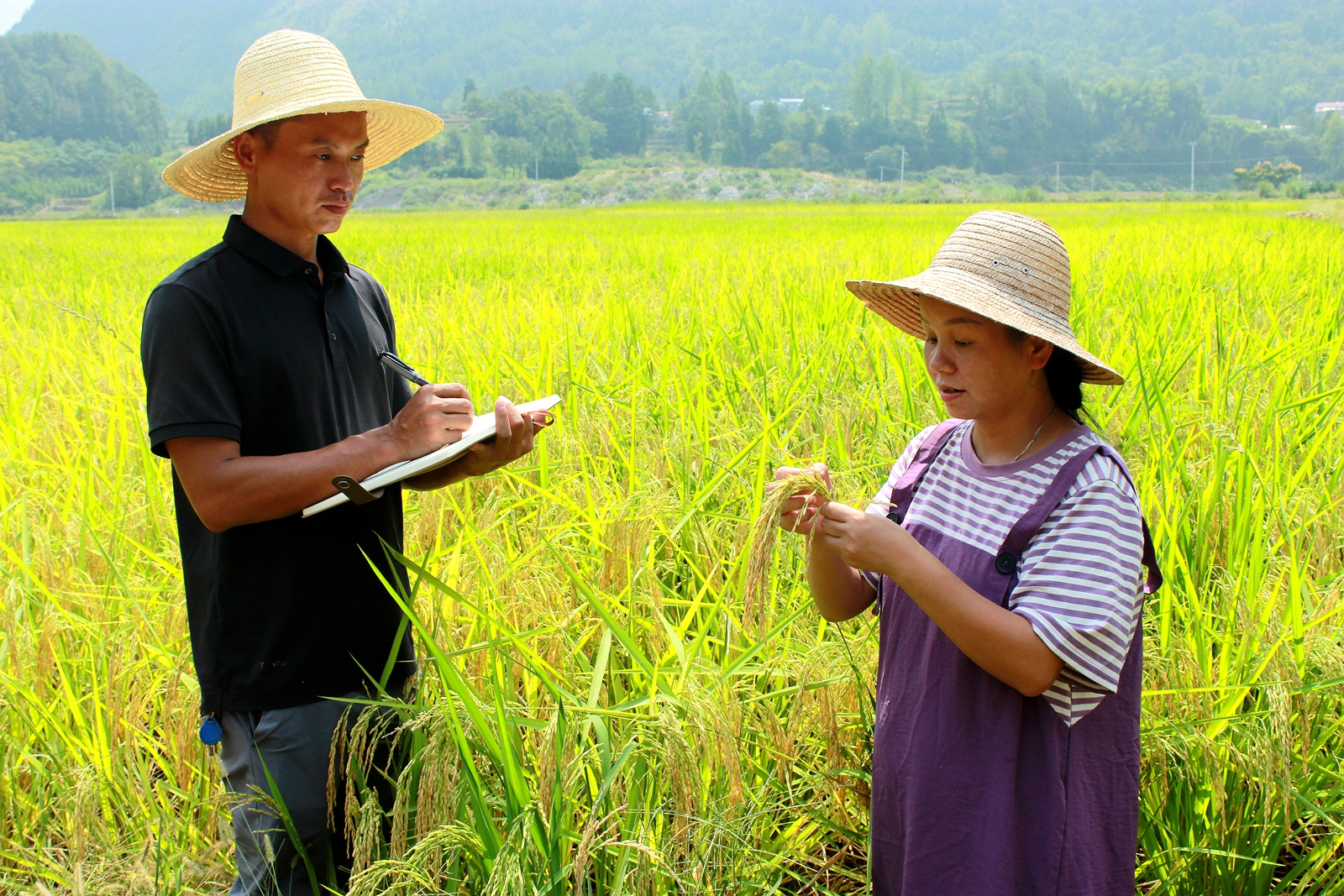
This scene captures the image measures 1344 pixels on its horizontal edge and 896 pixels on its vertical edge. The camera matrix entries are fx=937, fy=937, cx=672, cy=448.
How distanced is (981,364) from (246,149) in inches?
43.5

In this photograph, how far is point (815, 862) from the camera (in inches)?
61.4

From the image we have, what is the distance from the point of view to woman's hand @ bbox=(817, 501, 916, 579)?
1049 mm

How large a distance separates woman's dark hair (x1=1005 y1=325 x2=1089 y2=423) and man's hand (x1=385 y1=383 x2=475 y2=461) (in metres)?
0.75

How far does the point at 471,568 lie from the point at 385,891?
3.04 feet

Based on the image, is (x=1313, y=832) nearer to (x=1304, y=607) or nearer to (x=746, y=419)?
(x=1304, y=607)

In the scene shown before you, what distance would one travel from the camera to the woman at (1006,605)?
1029mm

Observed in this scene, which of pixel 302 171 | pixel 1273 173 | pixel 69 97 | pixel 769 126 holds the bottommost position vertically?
pixel 302 171

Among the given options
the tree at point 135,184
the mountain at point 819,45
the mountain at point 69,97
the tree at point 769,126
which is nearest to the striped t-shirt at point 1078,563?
the tree at point 135,184

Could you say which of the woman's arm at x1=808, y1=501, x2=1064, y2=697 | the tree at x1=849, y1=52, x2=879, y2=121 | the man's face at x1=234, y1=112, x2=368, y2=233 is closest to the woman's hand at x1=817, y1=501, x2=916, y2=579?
the woman's arm at x1=808, y1=501, x2=1064, y2=697

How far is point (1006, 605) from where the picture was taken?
1087mm

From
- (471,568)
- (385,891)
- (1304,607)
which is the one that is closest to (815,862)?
(385,891)

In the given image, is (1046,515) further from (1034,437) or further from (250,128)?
(250,128)

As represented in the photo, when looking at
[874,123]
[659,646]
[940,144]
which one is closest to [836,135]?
[874,123]

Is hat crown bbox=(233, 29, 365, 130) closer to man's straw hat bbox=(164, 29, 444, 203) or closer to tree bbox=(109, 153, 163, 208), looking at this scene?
man's straw hat bbox=(164, 29, 444, 203)
